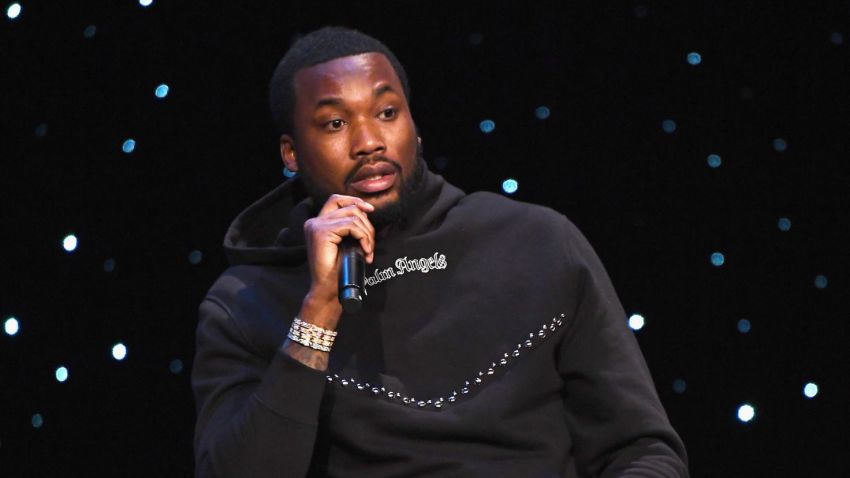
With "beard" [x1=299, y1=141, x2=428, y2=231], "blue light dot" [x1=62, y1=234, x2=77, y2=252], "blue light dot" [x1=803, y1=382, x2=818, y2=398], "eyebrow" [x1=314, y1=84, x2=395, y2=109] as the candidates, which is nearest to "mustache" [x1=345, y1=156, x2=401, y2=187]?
"beard" [x1=299, y1=141, x2=428, y2=231]

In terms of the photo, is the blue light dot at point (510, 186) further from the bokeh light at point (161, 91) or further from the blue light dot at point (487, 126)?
the bokeh light at point (161, 91)

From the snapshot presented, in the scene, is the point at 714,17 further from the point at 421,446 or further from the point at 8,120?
the point at 8,120

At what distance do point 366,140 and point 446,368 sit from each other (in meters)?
0.37

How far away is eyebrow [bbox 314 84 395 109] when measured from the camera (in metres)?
1.93

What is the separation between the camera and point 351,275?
1645 millimetres

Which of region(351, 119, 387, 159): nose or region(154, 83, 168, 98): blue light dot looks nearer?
region(351, 119, 387, 159): nose

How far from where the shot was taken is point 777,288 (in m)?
2.31

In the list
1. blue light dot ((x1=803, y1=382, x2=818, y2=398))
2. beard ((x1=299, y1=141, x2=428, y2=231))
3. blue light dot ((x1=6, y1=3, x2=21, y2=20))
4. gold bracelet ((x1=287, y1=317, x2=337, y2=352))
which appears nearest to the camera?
gold bracelet ((x1=287, y1=317, x2=337, y2=352))

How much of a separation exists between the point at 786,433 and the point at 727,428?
0.11 m

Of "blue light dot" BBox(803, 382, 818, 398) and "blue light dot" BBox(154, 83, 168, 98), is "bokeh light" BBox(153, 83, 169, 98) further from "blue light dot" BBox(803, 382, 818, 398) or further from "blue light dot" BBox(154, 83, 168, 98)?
"blue light dot" BBox(803, 382, 818, 398)

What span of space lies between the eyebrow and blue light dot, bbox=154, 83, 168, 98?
0.64 m

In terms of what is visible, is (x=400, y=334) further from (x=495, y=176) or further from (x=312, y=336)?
(x=495, y=176)

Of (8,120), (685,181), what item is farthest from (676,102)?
(8,120)

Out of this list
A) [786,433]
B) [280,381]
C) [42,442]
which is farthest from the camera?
[42,442]
